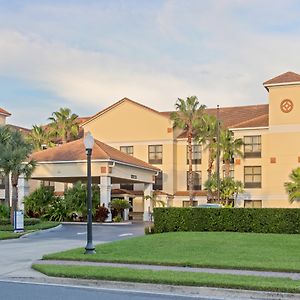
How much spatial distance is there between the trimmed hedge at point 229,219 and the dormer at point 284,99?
2606 centimetres

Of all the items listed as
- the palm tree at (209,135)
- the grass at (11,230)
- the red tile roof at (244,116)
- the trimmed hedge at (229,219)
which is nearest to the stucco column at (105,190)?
the grass at (11,230)

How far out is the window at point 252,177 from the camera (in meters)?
52.5

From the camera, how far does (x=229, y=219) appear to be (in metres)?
26.5

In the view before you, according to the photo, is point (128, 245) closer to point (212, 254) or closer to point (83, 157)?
point (212, 254)

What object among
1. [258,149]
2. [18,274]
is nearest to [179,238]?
[18,274]

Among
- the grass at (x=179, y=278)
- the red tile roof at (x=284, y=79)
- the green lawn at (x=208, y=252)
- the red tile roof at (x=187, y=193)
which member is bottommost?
the green lawn at (x=208, y=252)

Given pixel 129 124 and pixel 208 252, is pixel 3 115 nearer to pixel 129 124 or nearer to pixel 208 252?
pixel 129 124

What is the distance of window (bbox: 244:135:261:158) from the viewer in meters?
52.2

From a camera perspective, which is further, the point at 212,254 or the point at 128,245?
the point at 128,245

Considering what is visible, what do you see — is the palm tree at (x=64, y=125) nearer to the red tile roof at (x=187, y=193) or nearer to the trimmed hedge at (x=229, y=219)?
the red tile roof at (x=187, y=193)

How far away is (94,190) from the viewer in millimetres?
41938

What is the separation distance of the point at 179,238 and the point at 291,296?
1173 cm

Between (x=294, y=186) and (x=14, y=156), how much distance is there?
26.4 meters

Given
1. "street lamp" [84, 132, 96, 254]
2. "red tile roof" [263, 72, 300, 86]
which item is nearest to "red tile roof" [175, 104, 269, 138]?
"red tile roof" [263, 72, 300, 86]
